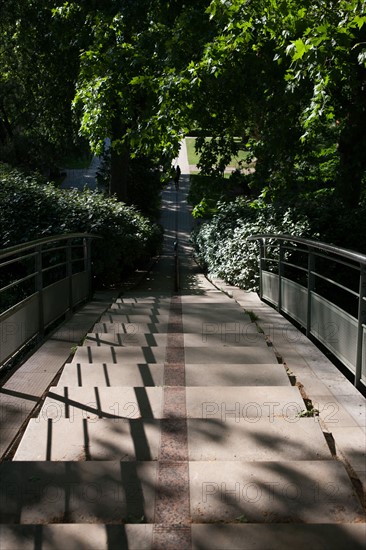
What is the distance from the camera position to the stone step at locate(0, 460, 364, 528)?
7.06ft

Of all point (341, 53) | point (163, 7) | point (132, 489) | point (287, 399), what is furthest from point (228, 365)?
point (163, 7)

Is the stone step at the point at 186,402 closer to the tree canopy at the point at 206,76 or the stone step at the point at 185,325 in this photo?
the stone step at the point at 185,325

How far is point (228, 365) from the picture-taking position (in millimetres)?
4141

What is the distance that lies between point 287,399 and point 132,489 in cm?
134

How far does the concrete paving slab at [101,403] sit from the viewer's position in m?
3.21

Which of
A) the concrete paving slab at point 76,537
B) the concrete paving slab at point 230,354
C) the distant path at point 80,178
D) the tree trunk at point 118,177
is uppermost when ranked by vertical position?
the distant path at point 80,178

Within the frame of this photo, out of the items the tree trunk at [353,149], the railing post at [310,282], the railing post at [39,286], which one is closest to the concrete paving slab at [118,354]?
the railing post at [39,286]

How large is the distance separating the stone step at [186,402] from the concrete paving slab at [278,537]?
0.97 m

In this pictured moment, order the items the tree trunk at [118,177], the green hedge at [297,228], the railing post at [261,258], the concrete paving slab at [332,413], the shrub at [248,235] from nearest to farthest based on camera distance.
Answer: the concrete paving slab at [332,413], the railing post at [261,258], the green hedge at [297,228], the shrub at [248,235], the tree trunk at [118,177]

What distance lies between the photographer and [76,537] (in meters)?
2.00

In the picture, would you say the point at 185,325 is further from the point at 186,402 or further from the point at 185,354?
the point at 186,402

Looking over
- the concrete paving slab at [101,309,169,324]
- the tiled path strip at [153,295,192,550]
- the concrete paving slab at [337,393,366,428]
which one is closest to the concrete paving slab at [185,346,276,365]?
the tiled path strip at [153,295,192,550]

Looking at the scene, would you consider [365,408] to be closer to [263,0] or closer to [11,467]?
[11,467]

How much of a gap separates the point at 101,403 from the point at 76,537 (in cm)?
136
